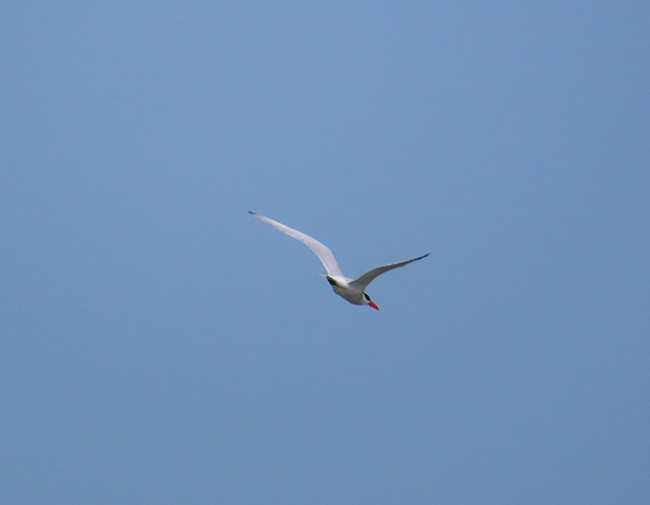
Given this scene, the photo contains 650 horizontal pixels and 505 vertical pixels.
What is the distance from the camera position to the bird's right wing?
9.40 meters

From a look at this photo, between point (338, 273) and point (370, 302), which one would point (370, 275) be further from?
point (338, 273)

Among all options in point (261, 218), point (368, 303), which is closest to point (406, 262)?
point (368, 303)

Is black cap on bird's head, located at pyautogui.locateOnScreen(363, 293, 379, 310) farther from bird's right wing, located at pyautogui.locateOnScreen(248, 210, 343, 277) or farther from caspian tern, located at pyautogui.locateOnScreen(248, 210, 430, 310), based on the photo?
bird's right wing, located at pyautogui.locateOnScreen(248, 210, 343, 277)

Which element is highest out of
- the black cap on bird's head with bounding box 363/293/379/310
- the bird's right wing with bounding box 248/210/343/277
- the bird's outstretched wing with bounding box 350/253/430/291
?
the bird's outstretched wing with bounding box 350/253/430/291

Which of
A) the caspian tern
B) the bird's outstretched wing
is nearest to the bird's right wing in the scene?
the caspian tern

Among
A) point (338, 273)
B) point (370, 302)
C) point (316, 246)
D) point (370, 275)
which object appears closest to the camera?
point (370, 275)

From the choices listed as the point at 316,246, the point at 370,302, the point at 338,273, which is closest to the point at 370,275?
the point at 370,302

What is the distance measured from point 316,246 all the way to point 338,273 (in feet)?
1.32

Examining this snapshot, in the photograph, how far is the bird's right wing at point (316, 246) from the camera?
30.8 feet

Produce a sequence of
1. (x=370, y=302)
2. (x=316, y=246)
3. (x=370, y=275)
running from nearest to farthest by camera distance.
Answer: (x=370, y=275)
(x=370, y=302)
(x=316, y=246)

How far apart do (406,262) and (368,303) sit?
148 centimetres

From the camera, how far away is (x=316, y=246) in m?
9.64

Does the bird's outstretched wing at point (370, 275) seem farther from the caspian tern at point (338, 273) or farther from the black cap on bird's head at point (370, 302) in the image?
the black cap on bird's head at point (370, 302)

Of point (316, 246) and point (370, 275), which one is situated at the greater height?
point (370, 275)
